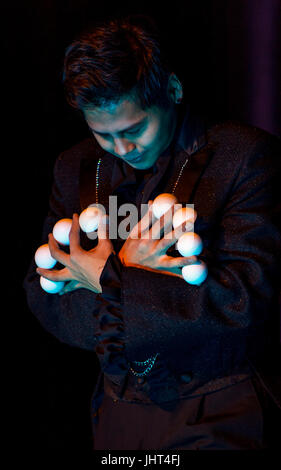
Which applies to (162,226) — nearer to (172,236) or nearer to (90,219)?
(172,236)

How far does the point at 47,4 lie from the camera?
5.77 ft

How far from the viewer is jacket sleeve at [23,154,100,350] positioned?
1361mm

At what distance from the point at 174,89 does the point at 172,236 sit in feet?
1.46

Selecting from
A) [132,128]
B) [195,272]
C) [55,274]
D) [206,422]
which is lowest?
[206,422]

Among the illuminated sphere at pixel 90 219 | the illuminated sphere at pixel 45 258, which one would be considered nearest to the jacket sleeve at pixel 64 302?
the illuminated sphere at pixel 45 258

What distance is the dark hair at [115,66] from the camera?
3.89 ft

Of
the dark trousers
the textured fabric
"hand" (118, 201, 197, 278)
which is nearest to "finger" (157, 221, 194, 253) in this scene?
"hand" (118, 201, 197, 278)

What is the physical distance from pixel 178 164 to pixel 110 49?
1.17ft

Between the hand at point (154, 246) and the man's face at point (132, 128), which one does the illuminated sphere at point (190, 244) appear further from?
the man's face at point (132, 128)

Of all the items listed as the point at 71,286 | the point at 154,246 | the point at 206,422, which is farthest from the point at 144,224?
the point at 206,422

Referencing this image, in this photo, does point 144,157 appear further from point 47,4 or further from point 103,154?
point 47,4

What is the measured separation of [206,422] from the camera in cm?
130

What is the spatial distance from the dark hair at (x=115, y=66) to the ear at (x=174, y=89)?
0.05 m
